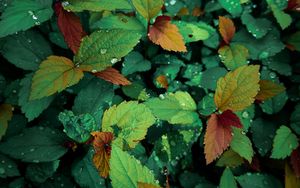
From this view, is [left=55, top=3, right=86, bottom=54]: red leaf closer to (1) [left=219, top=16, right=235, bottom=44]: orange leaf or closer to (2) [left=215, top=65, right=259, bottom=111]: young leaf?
(2) [left=215, top=65, right=259, bottom=111]: young leaf

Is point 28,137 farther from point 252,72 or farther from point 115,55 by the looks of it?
point 252,72

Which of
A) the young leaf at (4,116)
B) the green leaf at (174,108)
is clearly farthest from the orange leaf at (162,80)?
the young leaf at (4,116)

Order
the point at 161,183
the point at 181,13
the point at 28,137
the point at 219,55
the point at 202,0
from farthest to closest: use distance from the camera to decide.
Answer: the point at 202,0, the point at 181,13, the point at 219,55, the point at 161,183, the point at 28,137

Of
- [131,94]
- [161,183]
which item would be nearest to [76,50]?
[131,94]

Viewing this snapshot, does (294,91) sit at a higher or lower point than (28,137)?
lower

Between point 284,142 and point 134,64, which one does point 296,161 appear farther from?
point 134,64

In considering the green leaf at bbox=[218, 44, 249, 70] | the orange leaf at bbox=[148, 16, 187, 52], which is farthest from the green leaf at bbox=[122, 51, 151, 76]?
the green leaf at bbox=[218, 44, 249, 70]

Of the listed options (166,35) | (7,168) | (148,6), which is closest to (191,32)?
(166,35)
